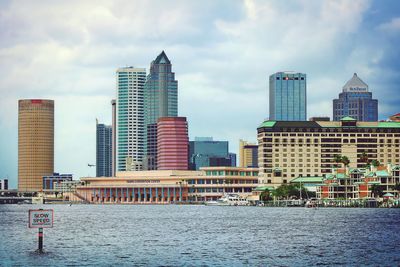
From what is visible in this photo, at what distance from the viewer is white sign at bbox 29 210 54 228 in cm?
9325

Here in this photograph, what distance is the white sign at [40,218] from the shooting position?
93.2m

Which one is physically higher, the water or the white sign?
the white sign

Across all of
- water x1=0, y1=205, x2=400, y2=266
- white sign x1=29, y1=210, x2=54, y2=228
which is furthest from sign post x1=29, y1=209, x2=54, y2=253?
water x1=0, y1=205, x2=400, y2=266

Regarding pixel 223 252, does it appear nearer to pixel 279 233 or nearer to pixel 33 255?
pixel 33 255

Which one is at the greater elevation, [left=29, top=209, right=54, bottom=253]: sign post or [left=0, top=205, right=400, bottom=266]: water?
[left=29, top=209, right=54, bottom=253]: sign post

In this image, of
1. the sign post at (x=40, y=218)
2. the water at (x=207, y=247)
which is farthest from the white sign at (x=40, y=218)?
the water at (x=207, y=247)

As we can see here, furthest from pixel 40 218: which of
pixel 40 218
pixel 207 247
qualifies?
pixel 207 247

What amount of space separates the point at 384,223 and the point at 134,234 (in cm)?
5399

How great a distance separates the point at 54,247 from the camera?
105562mm

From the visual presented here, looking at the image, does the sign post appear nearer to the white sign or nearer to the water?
the white sign

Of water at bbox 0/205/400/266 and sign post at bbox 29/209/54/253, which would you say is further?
sign post at bbox 29/209/54/253

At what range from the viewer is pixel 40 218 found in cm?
9362

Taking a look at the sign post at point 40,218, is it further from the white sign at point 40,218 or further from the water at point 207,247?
the water at point 207,247

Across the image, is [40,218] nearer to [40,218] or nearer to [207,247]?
Answer: [40,218]
